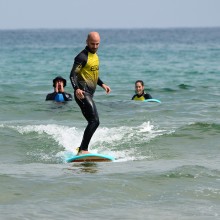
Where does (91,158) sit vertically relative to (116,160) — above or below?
above

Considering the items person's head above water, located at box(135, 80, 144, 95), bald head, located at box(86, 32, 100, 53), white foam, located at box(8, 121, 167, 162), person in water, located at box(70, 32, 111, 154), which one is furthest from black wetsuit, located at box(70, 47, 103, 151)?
person's head above water, located at box(135, 80, 144, 95)

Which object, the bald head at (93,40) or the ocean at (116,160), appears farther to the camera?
the bald head at (93,40)

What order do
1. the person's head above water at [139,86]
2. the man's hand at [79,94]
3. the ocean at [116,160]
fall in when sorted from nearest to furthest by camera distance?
the ocean at [116,160] < the man's hand at [79,94] < the person's head above water at [139,86]

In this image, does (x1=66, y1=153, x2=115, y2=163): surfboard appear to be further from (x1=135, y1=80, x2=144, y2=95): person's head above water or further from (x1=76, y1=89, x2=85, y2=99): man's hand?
(x1=135, y1=80, x2=144, y2=95): person's head above water

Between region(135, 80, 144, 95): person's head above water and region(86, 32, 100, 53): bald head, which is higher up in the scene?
region(86, 32, 100, 53): bald head

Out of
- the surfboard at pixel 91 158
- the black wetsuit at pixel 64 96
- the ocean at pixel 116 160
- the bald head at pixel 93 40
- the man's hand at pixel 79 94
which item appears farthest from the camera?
the black wetsuit at pixel 64 96

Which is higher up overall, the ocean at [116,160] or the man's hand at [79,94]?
the man's hand at [79,94]

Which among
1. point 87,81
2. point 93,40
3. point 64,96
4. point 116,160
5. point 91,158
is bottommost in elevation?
point 64,96

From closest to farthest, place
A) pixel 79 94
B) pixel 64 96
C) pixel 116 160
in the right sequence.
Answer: pixel 79 94, pixel 116 160, pixel 64 96

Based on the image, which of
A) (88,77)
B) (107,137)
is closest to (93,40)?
(88,77)

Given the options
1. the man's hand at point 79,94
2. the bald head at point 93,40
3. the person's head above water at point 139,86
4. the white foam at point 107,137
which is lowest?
the white foam at point 107,137

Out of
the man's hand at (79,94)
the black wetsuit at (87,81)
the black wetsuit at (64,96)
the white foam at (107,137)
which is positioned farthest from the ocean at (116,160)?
the man's hand at (79,94)

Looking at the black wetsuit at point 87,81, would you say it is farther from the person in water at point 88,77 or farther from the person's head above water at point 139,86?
the person's head above water at point 139,86

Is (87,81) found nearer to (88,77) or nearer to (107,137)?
(88,77)
